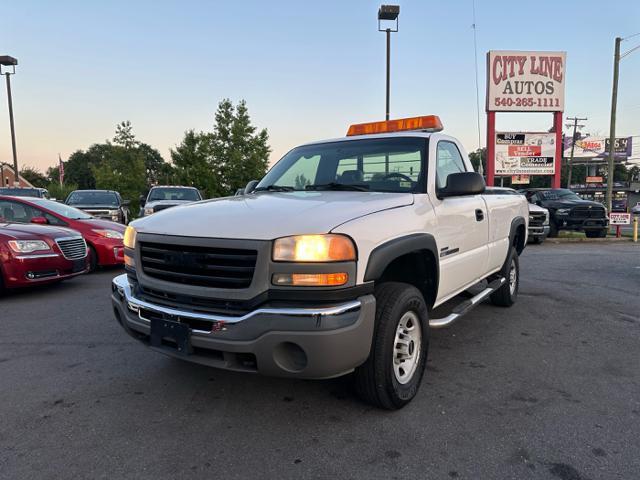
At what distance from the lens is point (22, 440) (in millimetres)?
2641

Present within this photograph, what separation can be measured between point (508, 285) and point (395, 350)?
3.17 metres

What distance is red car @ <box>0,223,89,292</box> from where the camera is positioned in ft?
19.5

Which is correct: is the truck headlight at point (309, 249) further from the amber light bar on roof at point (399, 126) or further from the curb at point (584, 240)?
the curb at point (584, 240)

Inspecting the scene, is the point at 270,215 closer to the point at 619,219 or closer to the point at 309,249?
the point at 309,249

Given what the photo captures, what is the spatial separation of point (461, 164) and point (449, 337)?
67.5 inches

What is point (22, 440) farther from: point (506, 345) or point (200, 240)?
point (506, 345)

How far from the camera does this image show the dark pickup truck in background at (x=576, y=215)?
1455 centimetres

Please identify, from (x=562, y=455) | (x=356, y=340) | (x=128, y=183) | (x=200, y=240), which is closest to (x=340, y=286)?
(x=356, y=340)

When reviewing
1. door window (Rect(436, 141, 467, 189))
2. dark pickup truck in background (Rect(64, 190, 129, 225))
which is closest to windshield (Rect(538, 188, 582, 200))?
door window (Rect(436, 141, 467, 189))

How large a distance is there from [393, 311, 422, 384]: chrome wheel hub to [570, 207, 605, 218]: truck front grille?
1376cm

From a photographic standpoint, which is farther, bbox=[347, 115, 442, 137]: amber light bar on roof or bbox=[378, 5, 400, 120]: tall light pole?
bbox=[378, 5, 400, 120]: tall light pole

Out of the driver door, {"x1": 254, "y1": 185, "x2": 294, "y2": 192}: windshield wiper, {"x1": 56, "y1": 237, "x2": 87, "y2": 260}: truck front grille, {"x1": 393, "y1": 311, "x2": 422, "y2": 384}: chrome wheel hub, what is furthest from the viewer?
{"x1": 56, "y1": 237, "x2": 87, "y2": 260}: truck front grille

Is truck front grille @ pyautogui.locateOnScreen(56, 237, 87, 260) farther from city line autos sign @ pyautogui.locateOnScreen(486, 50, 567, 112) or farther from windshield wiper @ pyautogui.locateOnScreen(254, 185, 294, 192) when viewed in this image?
city line autos sign @ pyautogui.locateOnScreen(486, 50, 567, 112)

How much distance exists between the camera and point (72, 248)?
6.56 meters
